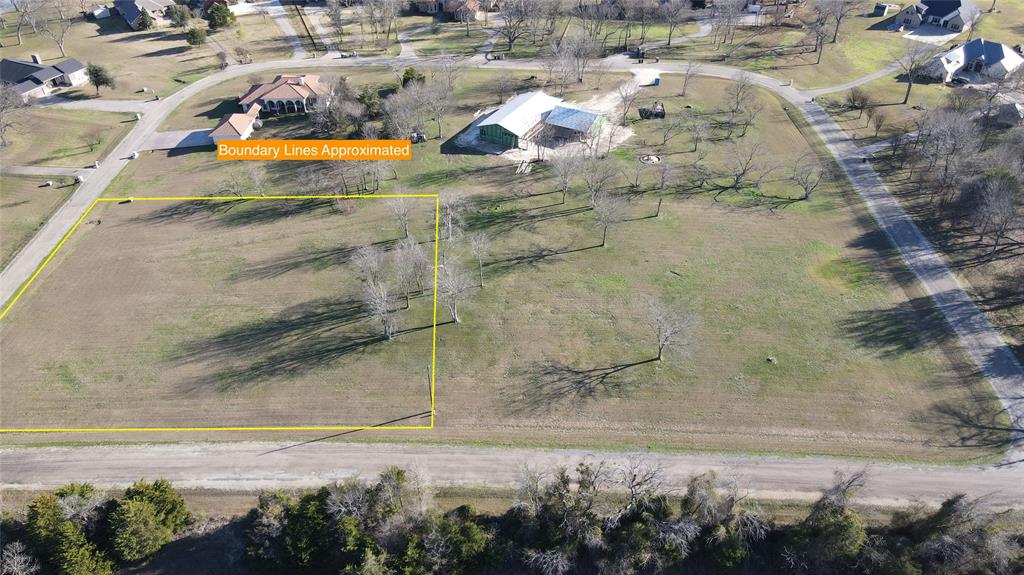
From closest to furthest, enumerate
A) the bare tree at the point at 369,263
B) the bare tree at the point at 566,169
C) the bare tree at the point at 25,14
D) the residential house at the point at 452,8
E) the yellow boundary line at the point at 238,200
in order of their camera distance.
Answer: the yellow boundary line at the point at 238,200 → the bare tree at the point at 369,263 → the bare tree at the point at 566,169 → the bare tree at the point at 25,14 → the residential house at the point at 452,8

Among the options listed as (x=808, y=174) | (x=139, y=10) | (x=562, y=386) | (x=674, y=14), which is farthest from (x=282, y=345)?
(x=139, y=10)

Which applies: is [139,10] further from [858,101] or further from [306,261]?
[858,101]

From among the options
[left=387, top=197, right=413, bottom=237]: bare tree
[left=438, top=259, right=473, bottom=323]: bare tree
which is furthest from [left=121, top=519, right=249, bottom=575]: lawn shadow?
[left=387, top=197, right=413, bottom=237]: bare tree

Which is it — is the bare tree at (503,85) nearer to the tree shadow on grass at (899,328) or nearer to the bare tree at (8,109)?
the tree shadow on grass at (899,328)

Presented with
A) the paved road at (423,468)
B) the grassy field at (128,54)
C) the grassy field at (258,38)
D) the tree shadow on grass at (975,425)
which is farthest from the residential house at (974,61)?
the grassy field at (128,54)

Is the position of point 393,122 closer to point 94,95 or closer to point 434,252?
point 434,252

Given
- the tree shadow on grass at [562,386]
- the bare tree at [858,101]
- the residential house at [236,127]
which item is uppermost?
the residential house at [236,127]

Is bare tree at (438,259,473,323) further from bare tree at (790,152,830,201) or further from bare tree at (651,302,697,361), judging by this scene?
bare tree at (790,152,830,201)

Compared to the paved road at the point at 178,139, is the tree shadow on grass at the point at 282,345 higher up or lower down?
lower down
